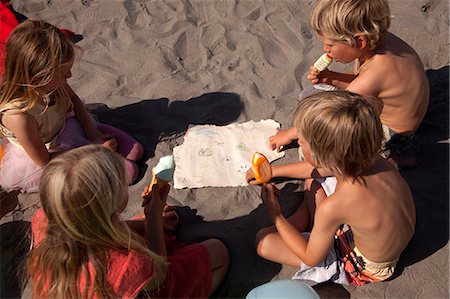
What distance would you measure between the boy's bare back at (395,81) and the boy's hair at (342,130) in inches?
22.2

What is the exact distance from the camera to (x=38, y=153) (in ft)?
7.62

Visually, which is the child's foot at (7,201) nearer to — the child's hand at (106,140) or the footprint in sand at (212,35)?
the child's hand at (106,140)

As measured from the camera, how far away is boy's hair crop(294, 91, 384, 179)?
1678 millimetres

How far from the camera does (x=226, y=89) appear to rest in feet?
9.89

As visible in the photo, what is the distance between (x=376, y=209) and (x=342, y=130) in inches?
12.8

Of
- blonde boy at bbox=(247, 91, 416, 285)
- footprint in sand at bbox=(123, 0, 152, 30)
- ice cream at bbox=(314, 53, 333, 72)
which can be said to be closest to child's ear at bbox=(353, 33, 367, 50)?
ice cream at bbox=(314, 53, 333, 72)

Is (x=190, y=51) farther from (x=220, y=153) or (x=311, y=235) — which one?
(x=311, y=235)

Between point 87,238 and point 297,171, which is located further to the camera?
point 297,171

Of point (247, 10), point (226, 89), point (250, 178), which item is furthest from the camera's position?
point (247, 10)

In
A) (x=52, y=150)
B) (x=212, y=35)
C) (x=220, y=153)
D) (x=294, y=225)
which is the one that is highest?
(x=212, y=35)

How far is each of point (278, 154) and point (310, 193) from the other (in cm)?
43

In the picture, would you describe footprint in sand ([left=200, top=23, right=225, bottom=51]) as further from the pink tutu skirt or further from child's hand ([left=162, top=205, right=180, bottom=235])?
child's hand ([left=162, top=205, right=180, bottom=235])

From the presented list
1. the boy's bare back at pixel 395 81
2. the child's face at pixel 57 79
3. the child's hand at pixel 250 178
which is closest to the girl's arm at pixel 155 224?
the child's hand at pixel 250 178

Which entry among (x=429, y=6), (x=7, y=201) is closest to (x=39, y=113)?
(x=7, y=201)
